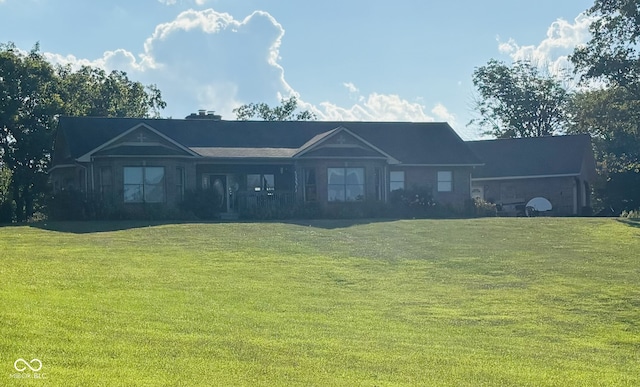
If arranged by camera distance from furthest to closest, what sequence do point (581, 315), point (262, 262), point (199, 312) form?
point (262, 262) < point (581, 315) < point (199, 312)

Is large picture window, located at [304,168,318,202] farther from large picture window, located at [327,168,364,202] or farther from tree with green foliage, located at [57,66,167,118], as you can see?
tree with green foliage, located at [57,66,167,118]

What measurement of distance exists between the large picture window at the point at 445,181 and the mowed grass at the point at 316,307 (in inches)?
601

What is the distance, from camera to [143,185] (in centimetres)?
3644

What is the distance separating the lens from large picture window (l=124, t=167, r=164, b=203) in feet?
119

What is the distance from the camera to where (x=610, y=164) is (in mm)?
61906

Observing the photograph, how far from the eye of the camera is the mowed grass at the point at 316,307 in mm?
10938

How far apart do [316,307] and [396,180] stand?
93.3 ft

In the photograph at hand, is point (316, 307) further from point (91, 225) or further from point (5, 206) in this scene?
point (5, 206)

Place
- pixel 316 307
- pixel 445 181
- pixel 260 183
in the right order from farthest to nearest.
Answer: pixel 445 181
pixel 260 183
pixel 316 307

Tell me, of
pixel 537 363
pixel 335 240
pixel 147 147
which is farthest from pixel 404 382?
pixel 147 147

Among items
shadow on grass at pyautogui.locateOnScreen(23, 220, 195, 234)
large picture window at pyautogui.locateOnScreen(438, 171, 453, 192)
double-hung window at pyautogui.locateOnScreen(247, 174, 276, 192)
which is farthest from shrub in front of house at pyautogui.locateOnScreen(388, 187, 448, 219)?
shadow on grass at pyautogui.locateOnScreen(23, 220, 195, 234)

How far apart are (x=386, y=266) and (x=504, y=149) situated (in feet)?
117

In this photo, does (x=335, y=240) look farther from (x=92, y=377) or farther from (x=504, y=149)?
(x=504, y=149)

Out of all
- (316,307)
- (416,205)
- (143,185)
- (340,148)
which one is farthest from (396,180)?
(316,307)
